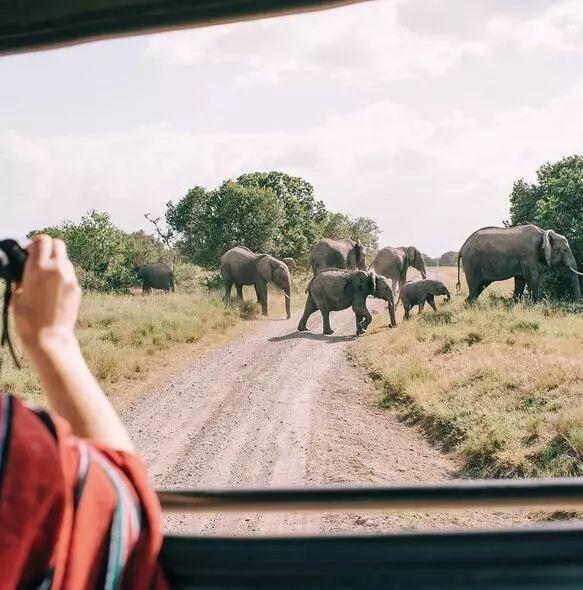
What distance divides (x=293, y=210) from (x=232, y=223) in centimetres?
191

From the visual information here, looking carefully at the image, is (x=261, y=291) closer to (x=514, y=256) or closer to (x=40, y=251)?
(x=514, y=256)

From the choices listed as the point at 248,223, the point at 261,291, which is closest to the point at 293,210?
the point at 248,223

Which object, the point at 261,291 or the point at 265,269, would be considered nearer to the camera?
the point at 265,269

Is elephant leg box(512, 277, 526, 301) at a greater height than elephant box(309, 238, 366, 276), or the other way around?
elephant box(309, 238, 366, 276)

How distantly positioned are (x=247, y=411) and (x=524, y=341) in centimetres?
154

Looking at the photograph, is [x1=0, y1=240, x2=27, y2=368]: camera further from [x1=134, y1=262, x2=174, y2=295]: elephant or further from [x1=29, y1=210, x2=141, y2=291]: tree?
[x1=134, y1=262, x2=174, y2=295]: elephant

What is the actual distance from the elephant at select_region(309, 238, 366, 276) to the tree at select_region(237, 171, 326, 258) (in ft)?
4.99

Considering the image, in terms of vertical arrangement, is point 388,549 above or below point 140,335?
above

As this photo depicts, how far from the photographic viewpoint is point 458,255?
24.2ft

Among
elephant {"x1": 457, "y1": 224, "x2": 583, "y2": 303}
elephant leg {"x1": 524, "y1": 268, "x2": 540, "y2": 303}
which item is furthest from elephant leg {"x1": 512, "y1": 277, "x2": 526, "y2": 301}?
elephant leg {"x1": 524, "y1": 268, "x2": 540, "y2": 303}

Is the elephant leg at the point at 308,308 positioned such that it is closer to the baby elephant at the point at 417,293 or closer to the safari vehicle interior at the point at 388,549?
the baby elephant at the point at 417,293

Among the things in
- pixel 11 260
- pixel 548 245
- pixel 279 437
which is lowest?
pixel 279 437

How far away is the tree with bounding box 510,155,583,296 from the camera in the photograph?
19.6 ft

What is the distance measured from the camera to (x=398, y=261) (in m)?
9.28
